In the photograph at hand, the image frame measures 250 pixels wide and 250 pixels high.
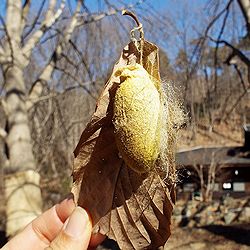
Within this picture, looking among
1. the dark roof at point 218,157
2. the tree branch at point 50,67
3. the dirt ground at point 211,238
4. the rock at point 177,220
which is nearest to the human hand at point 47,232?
the tree branch at point 50,67

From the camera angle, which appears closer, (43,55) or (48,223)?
(48,223)

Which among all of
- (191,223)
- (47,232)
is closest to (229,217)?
(191,223)

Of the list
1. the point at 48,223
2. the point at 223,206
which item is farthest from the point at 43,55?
the point at 48,223

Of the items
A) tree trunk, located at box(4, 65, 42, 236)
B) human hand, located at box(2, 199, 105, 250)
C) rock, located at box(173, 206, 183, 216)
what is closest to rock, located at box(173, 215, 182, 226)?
rock, located at box(173, 206, 183, 216)

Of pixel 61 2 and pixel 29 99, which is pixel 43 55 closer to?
pixel 61 2

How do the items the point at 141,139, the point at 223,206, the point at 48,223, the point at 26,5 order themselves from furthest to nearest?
1. the point at 223,206
2. the point at 26,5
3. the point at 48,223
4. the point at 141,139

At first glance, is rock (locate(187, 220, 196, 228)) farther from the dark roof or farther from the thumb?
the thumb

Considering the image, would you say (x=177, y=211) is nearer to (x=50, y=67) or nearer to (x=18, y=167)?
(x=50, y=67)
